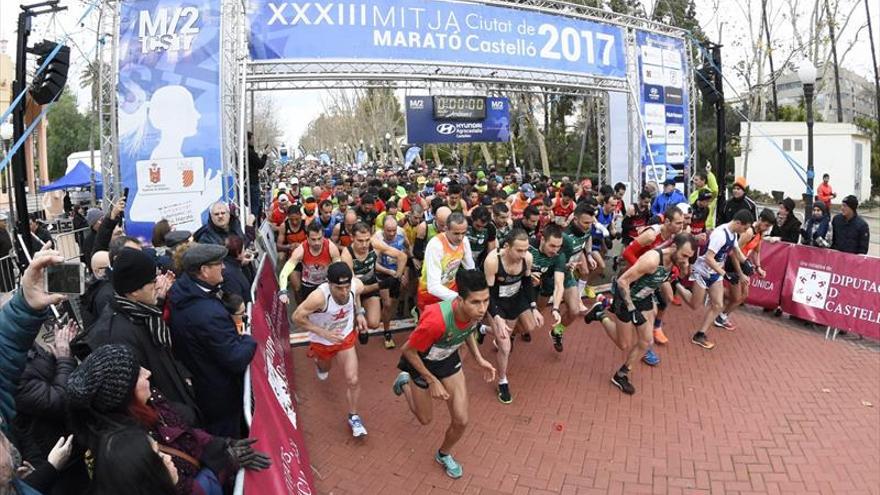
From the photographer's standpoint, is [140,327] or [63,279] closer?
[63,279]

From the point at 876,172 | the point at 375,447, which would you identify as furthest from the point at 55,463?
the point at 876,172

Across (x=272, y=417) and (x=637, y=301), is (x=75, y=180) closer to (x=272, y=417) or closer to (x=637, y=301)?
(x=272, y=417)

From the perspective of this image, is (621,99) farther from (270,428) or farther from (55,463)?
(55,463)

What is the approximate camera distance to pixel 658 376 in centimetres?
634

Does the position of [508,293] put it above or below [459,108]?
below

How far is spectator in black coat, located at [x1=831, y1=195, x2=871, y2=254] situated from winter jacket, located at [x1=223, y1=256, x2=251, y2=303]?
8.37 metres

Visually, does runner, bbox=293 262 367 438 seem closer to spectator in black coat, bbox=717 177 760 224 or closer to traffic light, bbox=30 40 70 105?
traffic light, bbox=30 40 70 105

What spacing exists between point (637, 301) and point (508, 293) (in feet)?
4.94

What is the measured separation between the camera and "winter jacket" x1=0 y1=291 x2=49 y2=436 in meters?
2.49

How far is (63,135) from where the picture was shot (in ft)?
152

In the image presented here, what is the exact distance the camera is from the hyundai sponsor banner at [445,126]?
702 inches

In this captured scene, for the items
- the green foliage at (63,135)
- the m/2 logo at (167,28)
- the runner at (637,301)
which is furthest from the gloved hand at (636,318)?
the green foliage at (63,135)

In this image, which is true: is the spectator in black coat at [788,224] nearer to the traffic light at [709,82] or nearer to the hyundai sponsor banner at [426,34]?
the traffic light at [709,82]

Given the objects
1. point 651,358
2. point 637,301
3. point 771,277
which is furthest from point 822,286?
point 637,301
